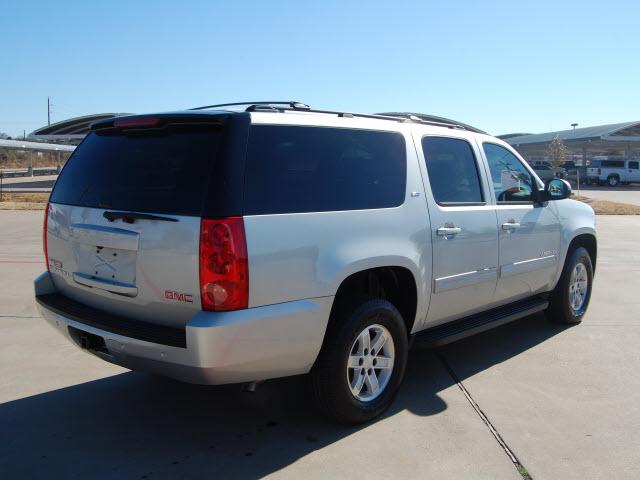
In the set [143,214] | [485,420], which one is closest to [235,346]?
[143,214]

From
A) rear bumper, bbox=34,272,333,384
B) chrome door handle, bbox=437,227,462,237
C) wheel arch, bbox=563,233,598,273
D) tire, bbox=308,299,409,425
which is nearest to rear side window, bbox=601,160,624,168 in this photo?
wheel arch, bbox=563,233,598,273

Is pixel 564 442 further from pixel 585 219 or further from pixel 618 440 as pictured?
pixel 585 219

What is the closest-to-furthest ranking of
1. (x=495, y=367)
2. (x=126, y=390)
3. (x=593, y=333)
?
(x=126, y=390), (x=495, y=367), (x=593, y=333)

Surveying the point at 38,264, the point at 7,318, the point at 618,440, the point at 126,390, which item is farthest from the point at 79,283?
A: the point at 38,264

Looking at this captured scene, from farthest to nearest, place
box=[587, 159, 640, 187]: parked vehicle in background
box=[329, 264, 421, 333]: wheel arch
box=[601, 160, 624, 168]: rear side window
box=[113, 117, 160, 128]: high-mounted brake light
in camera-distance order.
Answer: box=[601, 160, 624, 168]: rear side window < box=[587, 159, 640, 187]: parked vehicle in background < box=[329, 264, 421, 333]: wheel arch < box=[113, 117, 160, 128]: high-mounted brake light

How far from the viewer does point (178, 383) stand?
4.46 m

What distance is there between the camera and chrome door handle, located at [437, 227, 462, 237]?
4129 millimetres

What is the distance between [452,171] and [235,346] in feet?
7.67

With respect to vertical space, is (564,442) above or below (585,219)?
below

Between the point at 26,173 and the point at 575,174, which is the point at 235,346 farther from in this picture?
the point at 26,173

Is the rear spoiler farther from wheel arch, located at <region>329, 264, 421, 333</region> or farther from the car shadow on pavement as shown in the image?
the car shadow on pavement

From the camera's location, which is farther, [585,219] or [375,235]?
[585,219]

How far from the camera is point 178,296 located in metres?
3.11

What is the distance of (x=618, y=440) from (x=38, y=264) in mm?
8370
